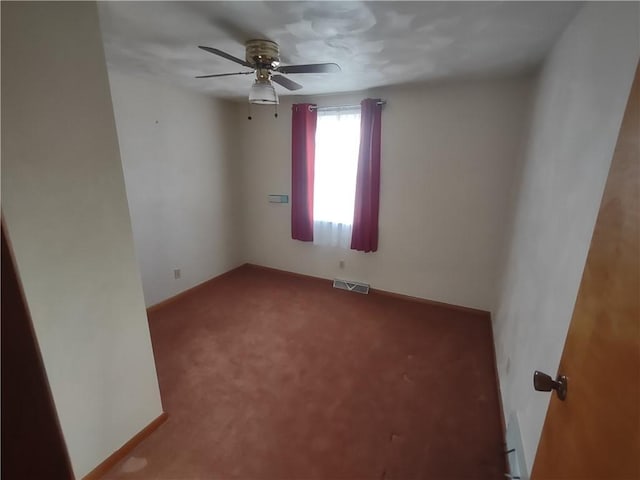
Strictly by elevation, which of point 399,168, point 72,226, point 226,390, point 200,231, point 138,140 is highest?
point 138,140

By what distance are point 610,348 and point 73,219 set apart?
5.82 feet

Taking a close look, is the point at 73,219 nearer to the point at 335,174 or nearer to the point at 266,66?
the point at 266,66

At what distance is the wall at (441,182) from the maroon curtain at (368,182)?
0.31 feet

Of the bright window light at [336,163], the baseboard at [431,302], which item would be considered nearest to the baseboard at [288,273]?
the baseboard at [431,302]

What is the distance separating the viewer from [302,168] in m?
3.47

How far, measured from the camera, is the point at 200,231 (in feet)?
11.7

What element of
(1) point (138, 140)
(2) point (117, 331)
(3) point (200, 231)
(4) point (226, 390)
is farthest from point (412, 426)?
(1) point (138, 140)

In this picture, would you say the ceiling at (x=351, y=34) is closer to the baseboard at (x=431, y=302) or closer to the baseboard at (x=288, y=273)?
the baseboard at (x=431, y=302)

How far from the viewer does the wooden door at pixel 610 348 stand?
1.80ft

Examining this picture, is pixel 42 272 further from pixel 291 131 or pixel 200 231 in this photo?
pixel 291 131

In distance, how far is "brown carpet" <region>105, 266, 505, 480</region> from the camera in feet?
5.06

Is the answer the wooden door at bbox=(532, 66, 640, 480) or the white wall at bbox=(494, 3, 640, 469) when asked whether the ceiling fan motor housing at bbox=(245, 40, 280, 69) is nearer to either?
the white wall at bbox=(494, 3, 640, 469)

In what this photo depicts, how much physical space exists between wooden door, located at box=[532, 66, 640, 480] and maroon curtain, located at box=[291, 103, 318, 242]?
2.92 metres

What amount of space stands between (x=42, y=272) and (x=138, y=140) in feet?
6.58
